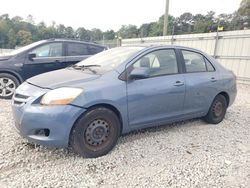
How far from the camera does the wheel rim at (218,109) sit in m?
4.97

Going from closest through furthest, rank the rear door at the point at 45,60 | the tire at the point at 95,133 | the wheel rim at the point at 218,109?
the tire at the point at 95,133
the wheel rim at the point at 218,109
the rear door at the point at 45,60

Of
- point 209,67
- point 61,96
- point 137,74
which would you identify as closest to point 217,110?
point 209,67

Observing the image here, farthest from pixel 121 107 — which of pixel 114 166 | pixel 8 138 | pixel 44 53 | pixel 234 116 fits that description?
pixel 44 53

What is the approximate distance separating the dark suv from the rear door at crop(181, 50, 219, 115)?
11.6 ft

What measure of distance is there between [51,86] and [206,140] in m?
2.59

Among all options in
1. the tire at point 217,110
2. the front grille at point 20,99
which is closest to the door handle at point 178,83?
the tire at point 217,110

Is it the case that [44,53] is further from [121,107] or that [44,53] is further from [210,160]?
[210,160]

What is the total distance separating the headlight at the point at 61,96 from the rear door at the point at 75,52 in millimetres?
3881

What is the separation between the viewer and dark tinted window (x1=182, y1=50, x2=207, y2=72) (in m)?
4.47

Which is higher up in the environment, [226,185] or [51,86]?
[51,86]

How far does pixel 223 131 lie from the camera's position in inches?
183

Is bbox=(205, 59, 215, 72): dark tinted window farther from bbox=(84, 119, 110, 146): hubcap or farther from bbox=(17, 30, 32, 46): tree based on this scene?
→ bbox=(17, 30, 32, 46): tree

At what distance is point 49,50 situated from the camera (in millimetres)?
6695

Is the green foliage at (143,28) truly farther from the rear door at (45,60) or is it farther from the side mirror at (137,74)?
the side mirror at (137,74)
